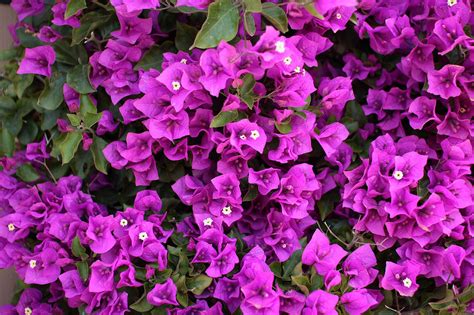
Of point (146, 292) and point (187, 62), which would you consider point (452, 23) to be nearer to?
point (187, 62)

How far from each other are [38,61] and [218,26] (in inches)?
26.3

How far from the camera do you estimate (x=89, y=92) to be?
70.2 inches

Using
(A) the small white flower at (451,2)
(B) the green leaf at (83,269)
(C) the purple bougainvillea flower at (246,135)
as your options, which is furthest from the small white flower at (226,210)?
(A) the small white flower at (451,2)

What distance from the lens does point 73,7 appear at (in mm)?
1651

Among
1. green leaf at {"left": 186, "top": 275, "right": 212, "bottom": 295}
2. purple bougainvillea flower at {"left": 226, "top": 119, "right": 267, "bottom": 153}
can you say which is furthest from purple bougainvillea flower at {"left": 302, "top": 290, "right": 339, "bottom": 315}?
purple bougainvillea flower at {"left": 226, "top": 119, "right": 267, "bottom": 153}

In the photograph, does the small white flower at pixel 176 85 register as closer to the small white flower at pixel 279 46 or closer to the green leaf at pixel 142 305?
the small white flower at pixel 279 46

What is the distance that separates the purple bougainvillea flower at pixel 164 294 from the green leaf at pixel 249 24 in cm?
67

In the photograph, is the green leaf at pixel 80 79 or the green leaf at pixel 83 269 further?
the green leaf at pixel 80 79

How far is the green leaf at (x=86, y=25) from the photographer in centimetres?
177

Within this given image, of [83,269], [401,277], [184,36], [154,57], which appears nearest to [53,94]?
[154,57]

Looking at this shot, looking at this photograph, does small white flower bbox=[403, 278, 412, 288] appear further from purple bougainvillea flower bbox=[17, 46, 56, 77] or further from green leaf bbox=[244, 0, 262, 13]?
purple bougainvillea flower bbox=[17, 46, 56, 77]

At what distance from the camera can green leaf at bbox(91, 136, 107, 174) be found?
175 cm

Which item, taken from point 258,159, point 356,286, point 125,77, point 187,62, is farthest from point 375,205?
point 125,77

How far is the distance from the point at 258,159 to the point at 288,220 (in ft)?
0.65
